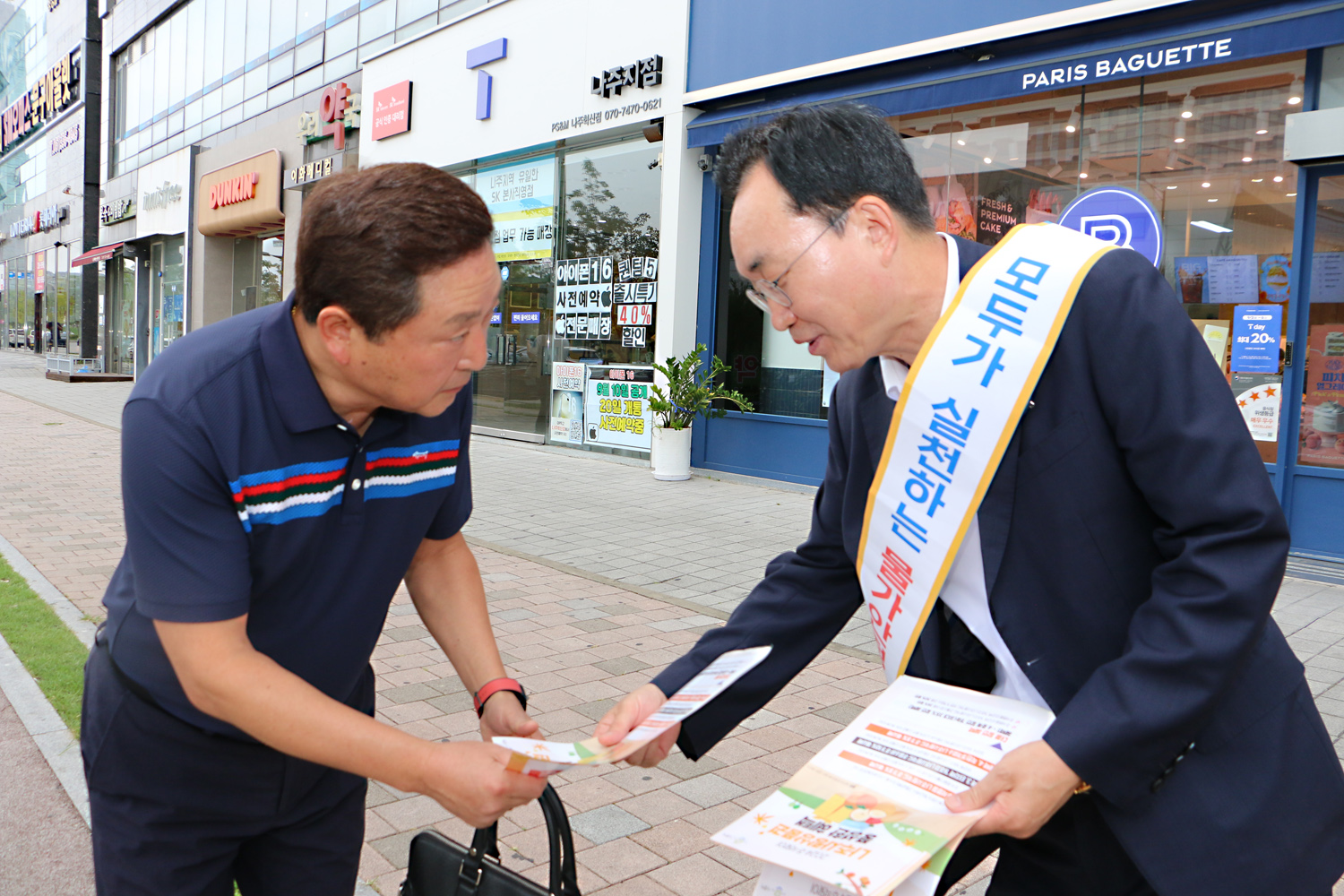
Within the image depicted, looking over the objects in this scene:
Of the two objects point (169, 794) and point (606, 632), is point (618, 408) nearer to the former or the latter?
point (606, 632)

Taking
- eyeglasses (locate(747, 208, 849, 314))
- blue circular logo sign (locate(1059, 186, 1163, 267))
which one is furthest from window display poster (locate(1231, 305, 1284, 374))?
eyeglasses (locate(747, 208, 849, 314))

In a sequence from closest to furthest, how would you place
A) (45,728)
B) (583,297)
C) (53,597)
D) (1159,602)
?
(1159,602)
(45,728)
(53,597)
(583,297)

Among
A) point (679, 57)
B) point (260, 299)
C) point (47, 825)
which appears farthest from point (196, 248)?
point (47, 825)

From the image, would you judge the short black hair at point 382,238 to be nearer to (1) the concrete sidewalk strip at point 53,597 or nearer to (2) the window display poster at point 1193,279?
(1) the concrete sidewalk strip at point 53,597

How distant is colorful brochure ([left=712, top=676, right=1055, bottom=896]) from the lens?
123cm

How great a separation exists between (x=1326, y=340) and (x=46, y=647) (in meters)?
8.69

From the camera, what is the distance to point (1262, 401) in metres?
7.73

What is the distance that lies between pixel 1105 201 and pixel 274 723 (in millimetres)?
8740

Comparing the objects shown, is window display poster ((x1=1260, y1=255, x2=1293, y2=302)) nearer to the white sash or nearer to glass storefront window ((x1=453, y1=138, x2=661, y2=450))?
glass storefront window ((x1=453, y1=138, x2=661, y2=450))

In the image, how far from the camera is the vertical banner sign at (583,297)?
13242 mm

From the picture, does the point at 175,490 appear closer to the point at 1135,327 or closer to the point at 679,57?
the point at 1135,327

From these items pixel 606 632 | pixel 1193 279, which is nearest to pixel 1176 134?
pixel 1193 279

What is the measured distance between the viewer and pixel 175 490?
143 centimetres

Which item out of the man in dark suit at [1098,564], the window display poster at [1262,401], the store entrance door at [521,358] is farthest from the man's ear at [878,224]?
the store entrance door at [521,358]
